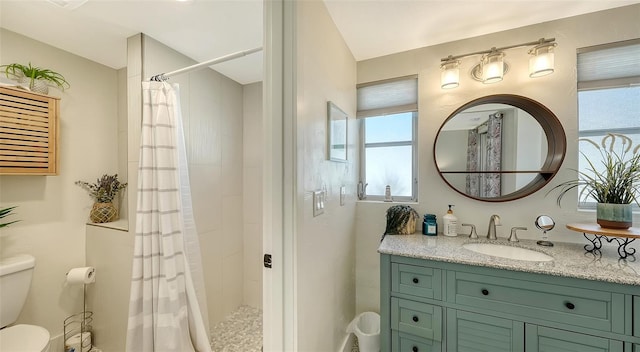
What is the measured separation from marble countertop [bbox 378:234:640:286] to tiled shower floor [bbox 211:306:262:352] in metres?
1.35

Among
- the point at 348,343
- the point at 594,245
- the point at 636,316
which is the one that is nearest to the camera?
the point at 636,316

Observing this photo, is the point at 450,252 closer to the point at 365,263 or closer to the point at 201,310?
the point at 365,263

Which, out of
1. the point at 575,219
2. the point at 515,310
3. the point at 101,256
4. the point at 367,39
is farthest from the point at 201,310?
the point at 575,219

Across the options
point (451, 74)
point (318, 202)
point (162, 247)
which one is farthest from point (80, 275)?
point (451, 74)

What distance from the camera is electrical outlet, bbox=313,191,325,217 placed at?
3.79ft

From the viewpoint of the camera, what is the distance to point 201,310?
65.2 inches

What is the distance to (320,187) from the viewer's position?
4.02 feet

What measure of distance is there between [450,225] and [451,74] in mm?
1019

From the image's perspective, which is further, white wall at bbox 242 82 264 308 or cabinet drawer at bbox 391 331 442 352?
white wall at bbox 242 82 264 308

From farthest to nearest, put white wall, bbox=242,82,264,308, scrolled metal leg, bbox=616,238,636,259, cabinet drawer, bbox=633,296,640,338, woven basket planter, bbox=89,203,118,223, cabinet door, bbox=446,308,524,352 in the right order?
white wall, bbox=242,82,264,308
woven basket planter, bbox=89,203,118,223
scrolled metal leg, bbox=616,238,636,259
cabinet door, bbox=446,308,524,352
cabinet drawer, bbox=633,296,640,338

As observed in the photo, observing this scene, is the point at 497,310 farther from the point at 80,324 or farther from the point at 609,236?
the point at 80,324

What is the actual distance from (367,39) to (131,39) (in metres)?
1.58

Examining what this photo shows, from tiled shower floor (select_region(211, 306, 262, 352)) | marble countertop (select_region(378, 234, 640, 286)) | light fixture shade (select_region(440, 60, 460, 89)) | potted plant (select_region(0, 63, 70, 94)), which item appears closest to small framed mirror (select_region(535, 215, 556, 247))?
marble countertop (select_region(378, 234, 640, 286))

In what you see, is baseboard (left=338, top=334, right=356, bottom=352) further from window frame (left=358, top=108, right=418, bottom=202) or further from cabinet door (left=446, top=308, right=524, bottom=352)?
window frame (left=358, top=108, right=418, bottom=202)
